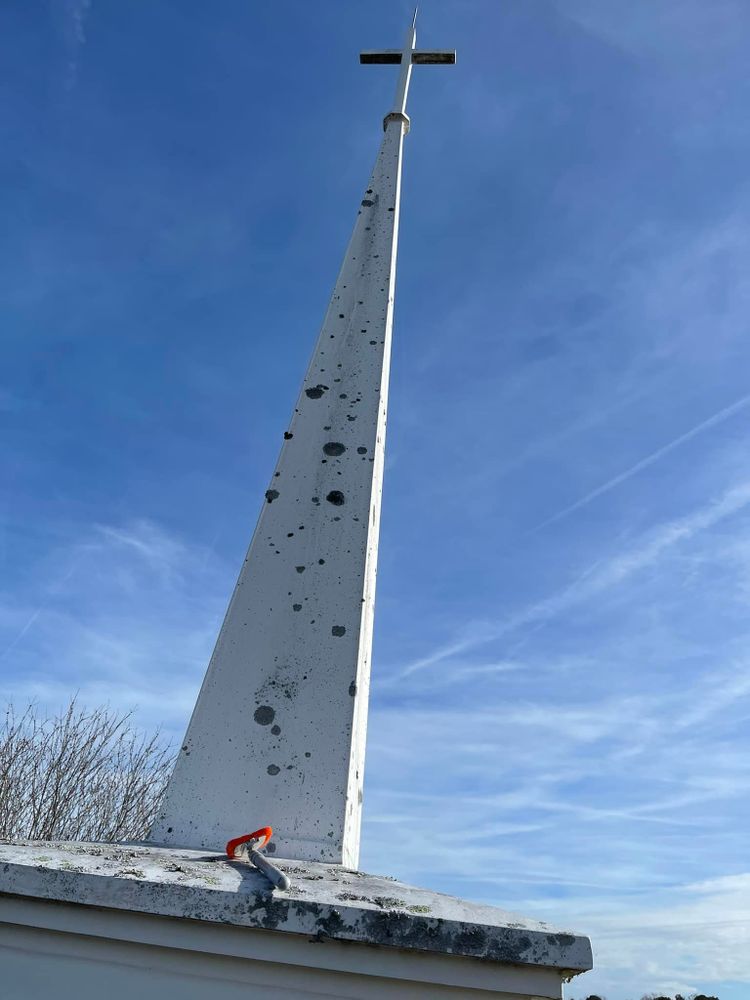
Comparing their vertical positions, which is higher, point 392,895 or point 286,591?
point 286,591

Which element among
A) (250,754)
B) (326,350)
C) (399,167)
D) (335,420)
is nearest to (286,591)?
(250,754)

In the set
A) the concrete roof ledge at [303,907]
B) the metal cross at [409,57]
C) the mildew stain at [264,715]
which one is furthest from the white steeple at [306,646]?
the metal cross at [409,57]

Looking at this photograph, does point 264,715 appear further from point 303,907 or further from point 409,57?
point 409,57

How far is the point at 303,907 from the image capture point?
78.0 inches

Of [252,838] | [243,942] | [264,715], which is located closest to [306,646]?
[264,715]

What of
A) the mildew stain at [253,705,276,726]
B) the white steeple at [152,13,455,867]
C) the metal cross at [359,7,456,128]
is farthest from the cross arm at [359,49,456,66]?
the mildew stain at [253,705,276,726]

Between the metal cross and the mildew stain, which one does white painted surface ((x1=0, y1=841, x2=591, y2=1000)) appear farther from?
the metal cross

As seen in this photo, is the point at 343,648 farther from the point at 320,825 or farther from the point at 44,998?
the point at 44,998

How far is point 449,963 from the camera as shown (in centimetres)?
200

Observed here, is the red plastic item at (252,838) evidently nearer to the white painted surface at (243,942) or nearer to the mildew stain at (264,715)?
the white painted surface at (243,942)

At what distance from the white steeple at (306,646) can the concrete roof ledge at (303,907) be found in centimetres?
73

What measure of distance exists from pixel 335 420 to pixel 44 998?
105 inches

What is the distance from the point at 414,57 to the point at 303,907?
22.7 feet

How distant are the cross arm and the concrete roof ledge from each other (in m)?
6.75
